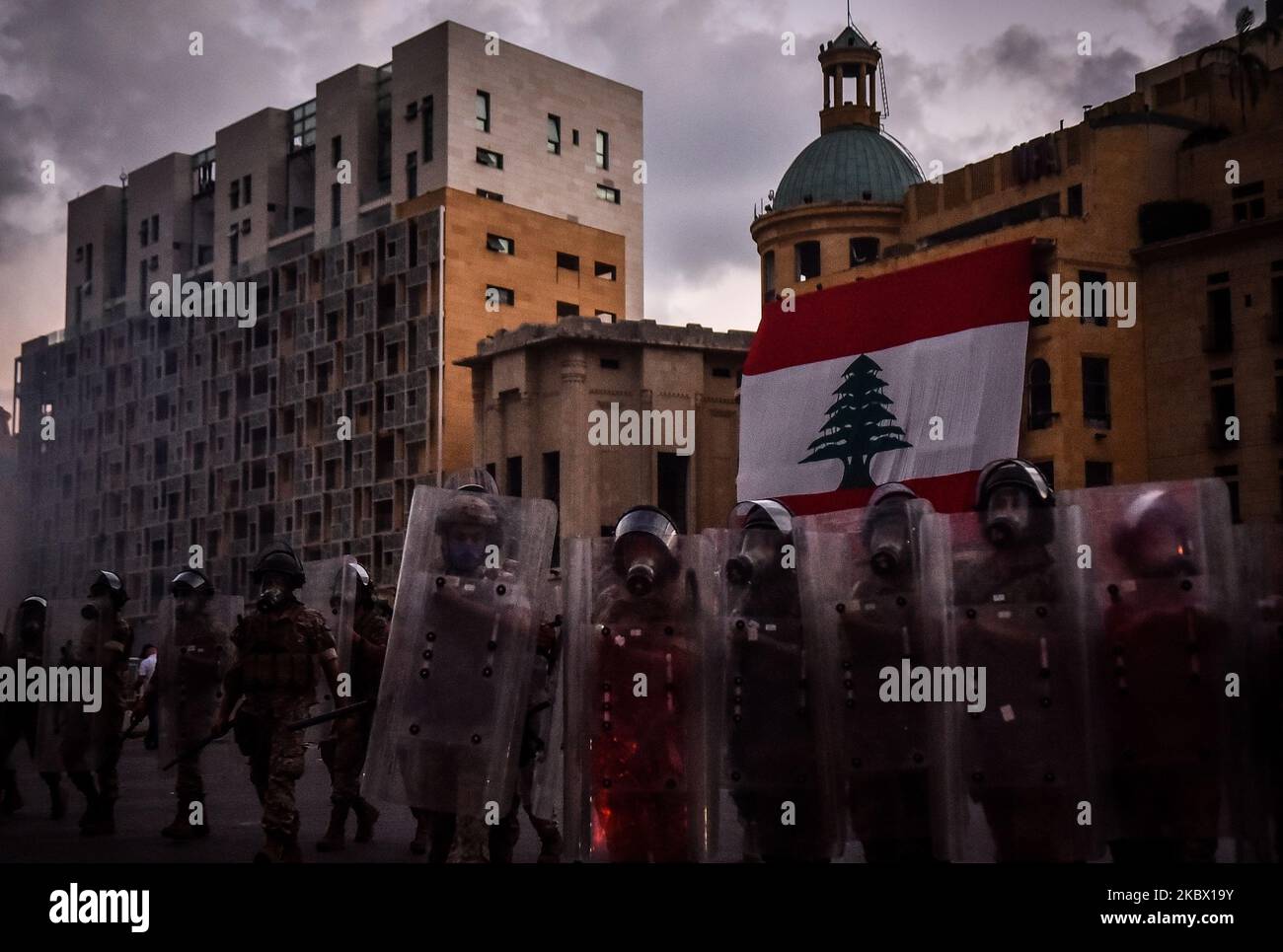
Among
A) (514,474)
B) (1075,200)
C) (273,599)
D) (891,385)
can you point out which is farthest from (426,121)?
(273,599)

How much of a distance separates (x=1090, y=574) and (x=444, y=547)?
391 centimetres

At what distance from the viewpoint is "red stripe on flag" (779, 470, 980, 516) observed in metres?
44.0

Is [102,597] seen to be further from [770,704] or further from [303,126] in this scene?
[303,126]

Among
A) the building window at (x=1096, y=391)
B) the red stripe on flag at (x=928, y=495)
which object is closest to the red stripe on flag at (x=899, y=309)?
the building window at (x=1096, y=391)

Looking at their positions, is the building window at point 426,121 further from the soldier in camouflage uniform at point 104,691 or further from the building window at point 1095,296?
the soldier in camouflage uniform at point 104,691

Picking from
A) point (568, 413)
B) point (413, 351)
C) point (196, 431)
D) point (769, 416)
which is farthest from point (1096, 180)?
point (196, 431)

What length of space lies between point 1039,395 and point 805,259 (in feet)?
40.4

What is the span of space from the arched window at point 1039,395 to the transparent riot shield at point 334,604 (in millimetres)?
31084

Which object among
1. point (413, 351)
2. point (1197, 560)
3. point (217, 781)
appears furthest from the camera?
point (413, 351)

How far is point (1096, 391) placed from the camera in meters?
45.0

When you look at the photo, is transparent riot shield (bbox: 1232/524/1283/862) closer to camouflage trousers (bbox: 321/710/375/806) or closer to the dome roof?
camouflage trousers (bbox: 321/710/375/806)

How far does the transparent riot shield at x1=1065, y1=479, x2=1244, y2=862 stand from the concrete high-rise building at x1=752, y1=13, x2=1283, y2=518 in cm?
3249

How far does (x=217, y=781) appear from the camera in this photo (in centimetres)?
2238
